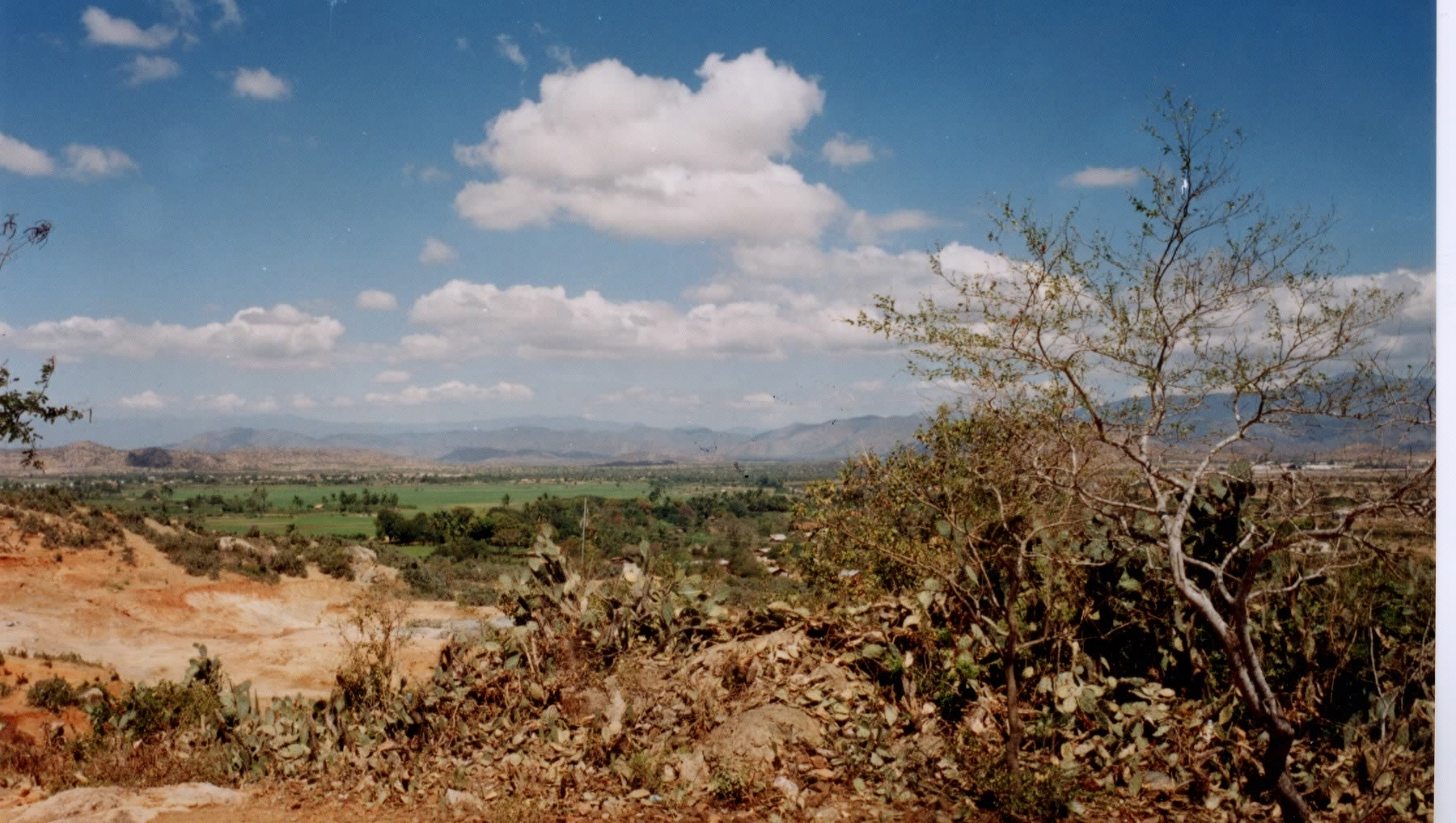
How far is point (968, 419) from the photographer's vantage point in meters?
9.30

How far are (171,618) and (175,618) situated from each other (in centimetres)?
10

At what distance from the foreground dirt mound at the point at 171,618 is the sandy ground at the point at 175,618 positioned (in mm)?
27

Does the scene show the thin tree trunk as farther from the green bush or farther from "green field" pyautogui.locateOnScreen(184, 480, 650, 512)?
"green field" pyautogui.locateOnScreen(184, 480, 650, 512)

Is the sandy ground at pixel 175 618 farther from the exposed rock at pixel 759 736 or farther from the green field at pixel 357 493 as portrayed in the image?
the green field at pixel 357 493

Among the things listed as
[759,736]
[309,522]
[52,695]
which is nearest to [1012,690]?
[759,736]

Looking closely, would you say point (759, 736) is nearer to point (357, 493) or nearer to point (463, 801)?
point (463, 801)

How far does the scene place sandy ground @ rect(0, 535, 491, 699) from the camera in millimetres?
14992

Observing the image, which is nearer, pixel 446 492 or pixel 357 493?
pixel 357 493

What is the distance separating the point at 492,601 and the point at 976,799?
74.7 feet

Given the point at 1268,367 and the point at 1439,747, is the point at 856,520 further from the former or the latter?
the point at 1439,747

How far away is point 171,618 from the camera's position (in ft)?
65.9

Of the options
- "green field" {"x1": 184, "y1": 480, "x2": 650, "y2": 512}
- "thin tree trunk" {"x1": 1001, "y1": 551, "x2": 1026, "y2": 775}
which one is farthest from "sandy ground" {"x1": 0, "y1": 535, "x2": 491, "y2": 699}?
"green field" {"x1": 184, "y1": 480, "x2": 650, "y2": 512}

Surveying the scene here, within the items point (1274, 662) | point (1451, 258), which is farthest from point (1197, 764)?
point (1451, 258)

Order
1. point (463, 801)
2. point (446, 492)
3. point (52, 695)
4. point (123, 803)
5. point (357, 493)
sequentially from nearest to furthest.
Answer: point (463, 801), point (123, 803), point (52, 695), point (357, 493), point (446, 492)
